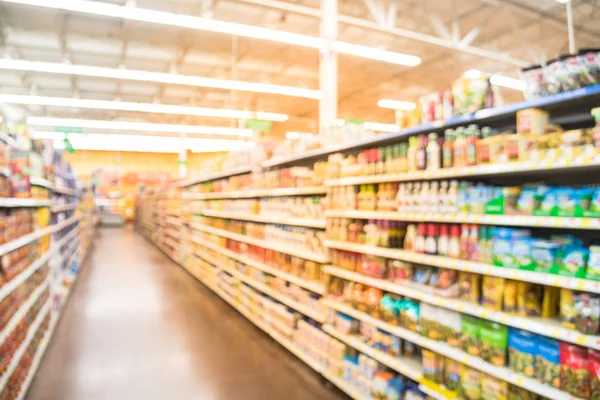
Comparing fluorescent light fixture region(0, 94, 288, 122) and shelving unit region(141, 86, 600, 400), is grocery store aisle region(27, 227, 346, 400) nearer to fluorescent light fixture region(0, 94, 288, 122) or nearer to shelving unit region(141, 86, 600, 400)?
shelving unit region(141, 86, 600, 400)

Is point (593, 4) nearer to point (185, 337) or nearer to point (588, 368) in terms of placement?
point (588, 368)

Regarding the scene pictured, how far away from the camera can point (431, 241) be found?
2.73 meters

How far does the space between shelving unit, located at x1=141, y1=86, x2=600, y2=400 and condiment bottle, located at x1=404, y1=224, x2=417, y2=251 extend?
1.7 inches

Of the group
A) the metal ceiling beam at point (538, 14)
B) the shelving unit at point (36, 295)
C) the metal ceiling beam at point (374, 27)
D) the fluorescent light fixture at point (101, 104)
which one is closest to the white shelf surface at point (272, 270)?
the shelving unit at point (36, 295)

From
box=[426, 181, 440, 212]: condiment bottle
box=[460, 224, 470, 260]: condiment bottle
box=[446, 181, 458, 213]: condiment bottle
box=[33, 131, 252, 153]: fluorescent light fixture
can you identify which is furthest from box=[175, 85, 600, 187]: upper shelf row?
box=[33, 131, 252, 153]: fluorescent light fixture

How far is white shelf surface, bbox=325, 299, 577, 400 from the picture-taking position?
2038 mm

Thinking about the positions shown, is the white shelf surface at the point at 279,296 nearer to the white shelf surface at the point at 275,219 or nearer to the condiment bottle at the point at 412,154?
the white shelf surface at the point at 275,219

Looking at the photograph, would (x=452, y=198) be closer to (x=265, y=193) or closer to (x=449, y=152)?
(x=449, y=152)

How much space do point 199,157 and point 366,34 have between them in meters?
18.5

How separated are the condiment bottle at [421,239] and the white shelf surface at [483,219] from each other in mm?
83

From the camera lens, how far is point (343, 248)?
355 centimetres

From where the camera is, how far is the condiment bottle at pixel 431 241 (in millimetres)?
2725

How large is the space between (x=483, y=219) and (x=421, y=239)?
0.53 m

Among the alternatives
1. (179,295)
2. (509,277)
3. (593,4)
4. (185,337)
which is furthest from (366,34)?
(509,277)
